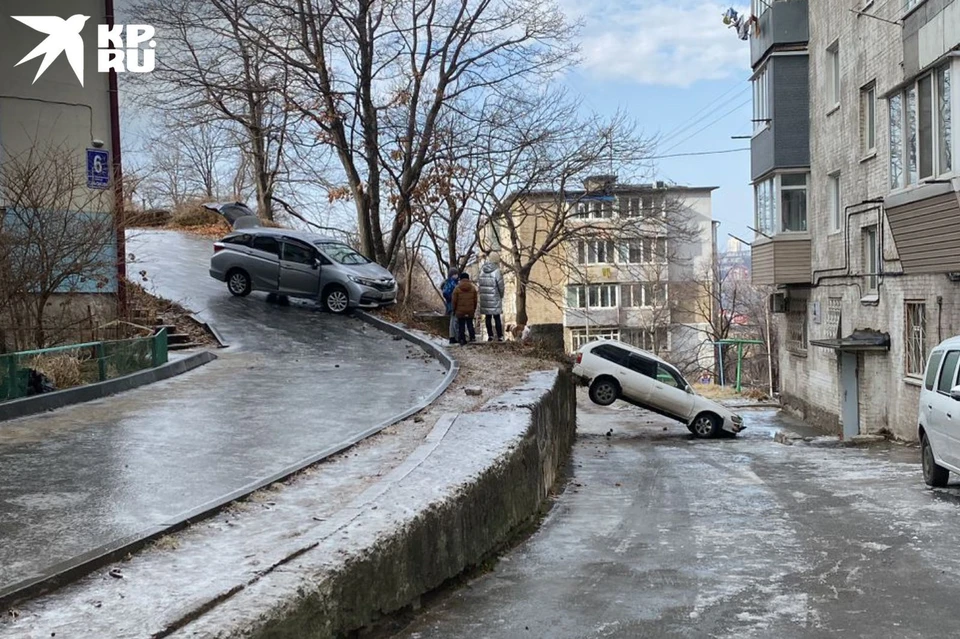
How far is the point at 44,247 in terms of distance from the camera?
1300 centimetres

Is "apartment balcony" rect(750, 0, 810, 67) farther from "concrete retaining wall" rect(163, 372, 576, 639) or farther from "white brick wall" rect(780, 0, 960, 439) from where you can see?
"concrete retaining wall" rect(163, 372, 576, 639)

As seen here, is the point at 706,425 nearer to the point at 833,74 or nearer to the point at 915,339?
the point at 915,339

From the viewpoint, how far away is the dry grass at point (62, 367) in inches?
452

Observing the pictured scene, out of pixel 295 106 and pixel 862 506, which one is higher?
pixel 295 106

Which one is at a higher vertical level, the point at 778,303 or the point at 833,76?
the point at 833,76

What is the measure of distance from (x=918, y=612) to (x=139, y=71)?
22.2 m

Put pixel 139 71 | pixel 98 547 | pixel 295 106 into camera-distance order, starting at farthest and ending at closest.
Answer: pixel 295 106 < pixel 139 71 < pixel 98 547

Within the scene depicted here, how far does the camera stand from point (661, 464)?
16.6 m

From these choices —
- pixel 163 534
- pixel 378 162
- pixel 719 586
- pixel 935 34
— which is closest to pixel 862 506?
pixel 719 586

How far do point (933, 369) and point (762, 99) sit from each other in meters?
18.1

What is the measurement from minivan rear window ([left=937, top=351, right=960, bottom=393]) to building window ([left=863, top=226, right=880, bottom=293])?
1165cm

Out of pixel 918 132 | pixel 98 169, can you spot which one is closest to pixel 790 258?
pixel 918 132

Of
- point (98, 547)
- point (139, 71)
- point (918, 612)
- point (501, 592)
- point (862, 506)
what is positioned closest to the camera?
point (98, 547)

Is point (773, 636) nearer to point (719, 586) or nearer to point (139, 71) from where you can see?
point (719, 586)
